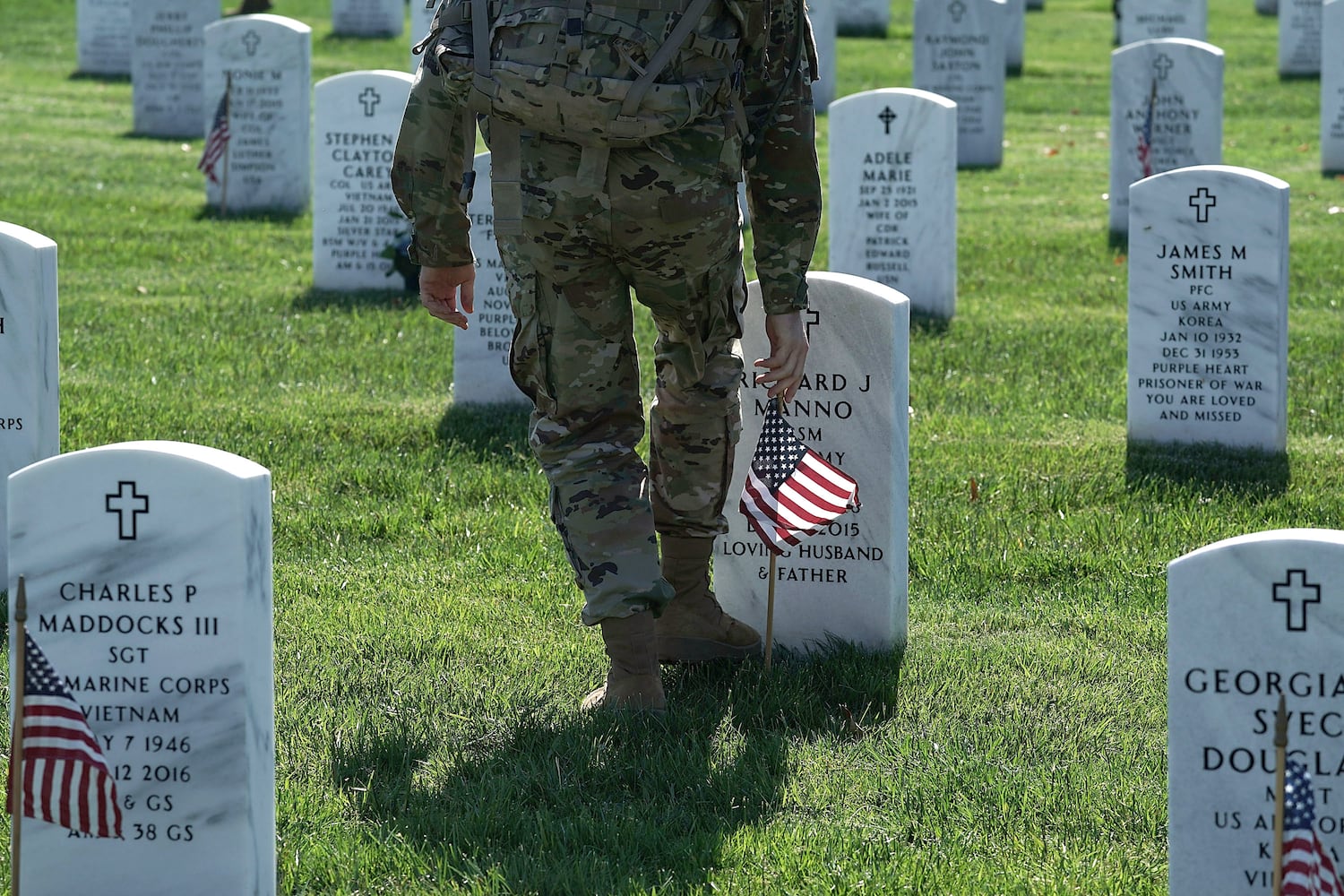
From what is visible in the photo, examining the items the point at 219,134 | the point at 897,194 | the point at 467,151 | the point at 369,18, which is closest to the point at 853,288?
the point at 467,151

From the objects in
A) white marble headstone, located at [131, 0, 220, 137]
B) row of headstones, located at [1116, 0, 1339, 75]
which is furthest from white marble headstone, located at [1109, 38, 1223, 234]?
white marble headstone, located at [131, 0, 220, 137]

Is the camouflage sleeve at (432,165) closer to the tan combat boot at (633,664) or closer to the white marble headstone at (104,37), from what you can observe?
the tan combat boot at (633,664)

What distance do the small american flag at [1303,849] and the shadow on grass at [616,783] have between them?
1059mm

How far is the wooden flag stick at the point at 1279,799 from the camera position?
262 cm

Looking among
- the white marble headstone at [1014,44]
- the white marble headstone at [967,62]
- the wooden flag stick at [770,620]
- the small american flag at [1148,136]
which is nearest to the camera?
the wooden flag stick at [770,620]

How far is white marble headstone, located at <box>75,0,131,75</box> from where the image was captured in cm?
1938

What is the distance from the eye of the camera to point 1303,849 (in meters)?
2.65

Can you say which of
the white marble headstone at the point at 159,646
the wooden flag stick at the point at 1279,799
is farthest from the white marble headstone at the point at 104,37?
the wooden flag stick at the point at 1279,799

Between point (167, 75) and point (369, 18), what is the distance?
685 cm

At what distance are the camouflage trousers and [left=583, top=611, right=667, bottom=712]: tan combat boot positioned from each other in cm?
7

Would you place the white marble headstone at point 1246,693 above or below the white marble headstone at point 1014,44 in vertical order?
below

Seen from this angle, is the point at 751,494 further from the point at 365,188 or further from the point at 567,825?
the point at 365,188

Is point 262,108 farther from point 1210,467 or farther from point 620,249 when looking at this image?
point 620,249

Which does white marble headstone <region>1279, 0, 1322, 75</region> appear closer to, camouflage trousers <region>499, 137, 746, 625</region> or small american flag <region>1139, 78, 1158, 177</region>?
small american flag <region>1139, 78, 1158, 177</region>
